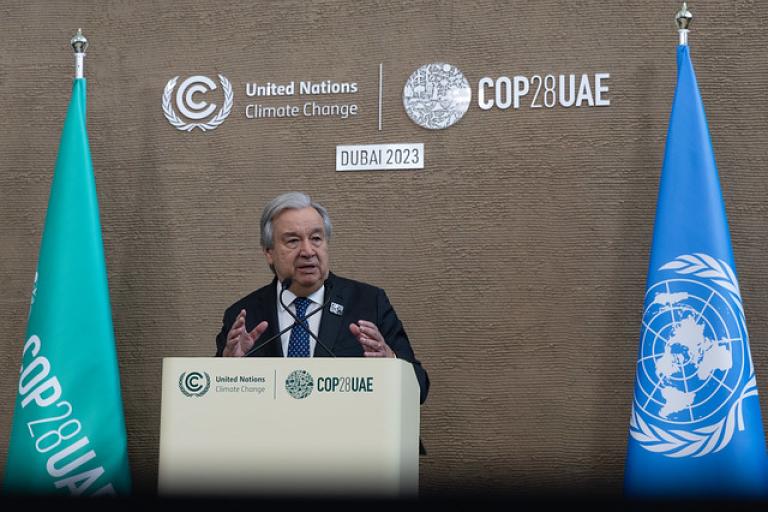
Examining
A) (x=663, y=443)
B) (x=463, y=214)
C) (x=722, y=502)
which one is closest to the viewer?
(x=722, y=502)

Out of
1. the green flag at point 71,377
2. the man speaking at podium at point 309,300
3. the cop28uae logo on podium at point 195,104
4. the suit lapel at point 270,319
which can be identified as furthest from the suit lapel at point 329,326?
the cop28uae logo on podium at point 195,104

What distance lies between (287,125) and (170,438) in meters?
1.93

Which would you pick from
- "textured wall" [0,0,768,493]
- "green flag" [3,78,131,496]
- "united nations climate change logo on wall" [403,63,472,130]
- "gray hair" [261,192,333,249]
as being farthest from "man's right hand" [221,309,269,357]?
"united nations climate change logo on wall" [403,63,472,130]

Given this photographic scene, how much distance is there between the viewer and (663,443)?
3135mm

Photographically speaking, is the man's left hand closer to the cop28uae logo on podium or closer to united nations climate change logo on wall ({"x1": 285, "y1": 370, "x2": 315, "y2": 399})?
united nations climate change logo on wall ({"x1": 285, "y1": 370, "x2": 315, "y2": 399})

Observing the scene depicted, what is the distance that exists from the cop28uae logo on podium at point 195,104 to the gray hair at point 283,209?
1.02m

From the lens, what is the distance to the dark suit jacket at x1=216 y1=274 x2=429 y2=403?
287 cm

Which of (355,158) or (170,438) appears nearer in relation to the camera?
(170,438)

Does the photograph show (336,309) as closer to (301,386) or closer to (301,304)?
(301,304)

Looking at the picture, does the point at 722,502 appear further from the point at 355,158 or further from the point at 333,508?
the point at 355,158

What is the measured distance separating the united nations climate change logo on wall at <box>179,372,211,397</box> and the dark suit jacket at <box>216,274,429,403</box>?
2.09 feet

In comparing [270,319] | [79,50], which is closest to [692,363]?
[270,319]

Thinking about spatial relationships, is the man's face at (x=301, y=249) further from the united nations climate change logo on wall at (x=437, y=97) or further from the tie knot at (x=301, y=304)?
the united nations climate change logo on wall at (x=437, y=97)

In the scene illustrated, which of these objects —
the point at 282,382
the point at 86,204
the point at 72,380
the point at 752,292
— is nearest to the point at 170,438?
the point at 282,382
